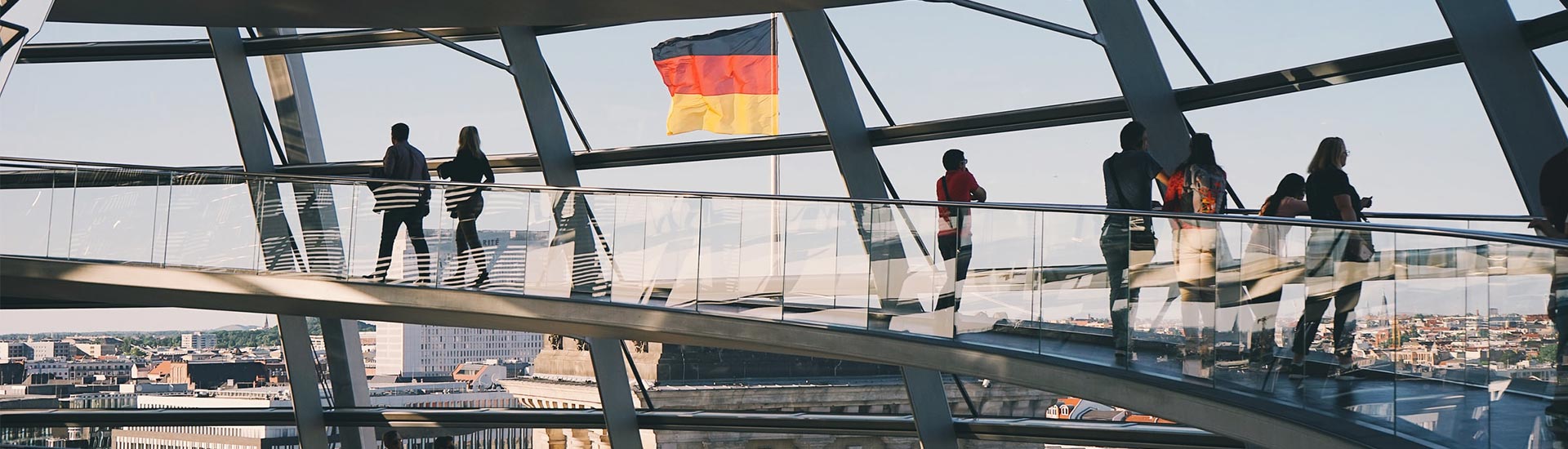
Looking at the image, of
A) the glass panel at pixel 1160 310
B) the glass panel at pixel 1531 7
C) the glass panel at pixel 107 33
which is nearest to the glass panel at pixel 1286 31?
the glass panel at pixel 1531 7

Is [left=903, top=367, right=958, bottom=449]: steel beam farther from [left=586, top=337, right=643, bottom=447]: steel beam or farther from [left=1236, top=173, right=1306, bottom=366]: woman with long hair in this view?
[left=1236, top=173, right=1306, bottom=366]: woman with long hair

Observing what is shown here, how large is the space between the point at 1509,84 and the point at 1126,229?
3.00m

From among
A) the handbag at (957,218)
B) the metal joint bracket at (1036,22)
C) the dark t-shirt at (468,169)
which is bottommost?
the handbag at (957,218)

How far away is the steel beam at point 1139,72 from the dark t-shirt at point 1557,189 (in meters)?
5.04

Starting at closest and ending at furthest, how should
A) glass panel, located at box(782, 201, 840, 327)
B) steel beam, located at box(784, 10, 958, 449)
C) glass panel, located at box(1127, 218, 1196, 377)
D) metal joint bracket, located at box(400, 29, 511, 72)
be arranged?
1. glass panel, located at box(1127, 218, 1196, 377)
2. glass panel, located at box(782, 201, 840, 327)
3. steel beam, located at box(784, 10, 958, 449)
4. metal joint bracket, located at box(400, 29, 511, 72)

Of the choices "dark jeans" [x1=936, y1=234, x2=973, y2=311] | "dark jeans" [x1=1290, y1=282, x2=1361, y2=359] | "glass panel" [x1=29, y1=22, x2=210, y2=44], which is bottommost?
"dark jeans" [x1=1290, y1=282, x2=1361, y2=359]

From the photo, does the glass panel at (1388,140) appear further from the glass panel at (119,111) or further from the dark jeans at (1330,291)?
the glass panel at (119,111)

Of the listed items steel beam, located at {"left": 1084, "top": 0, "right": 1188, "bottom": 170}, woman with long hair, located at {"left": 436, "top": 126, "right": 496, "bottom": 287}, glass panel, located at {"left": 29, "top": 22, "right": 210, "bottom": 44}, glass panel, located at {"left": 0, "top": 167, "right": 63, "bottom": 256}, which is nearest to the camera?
steel beam, located at {"left": 1084, "top": 0, "right": 1188, "bottom": 170}

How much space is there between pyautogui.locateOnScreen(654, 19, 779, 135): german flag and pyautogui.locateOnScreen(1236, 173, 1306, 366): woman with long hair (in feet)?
25.8

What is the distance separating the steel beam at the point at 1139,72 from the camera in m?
12.0

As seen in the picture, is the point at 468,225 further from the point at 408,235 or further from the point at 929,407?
the point at 929,407

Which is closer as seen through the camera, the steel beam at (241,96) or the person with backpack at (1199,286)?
the person with backpack at (1199,286)

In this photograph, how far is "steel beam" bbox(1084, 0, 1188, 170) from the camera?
12023 millimetres

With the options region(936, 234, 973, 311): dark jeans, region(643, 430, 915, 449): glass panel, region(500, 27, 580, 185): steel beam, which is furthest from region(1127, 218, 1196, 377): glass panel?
region(500, 27, 580, 185): steel beam
